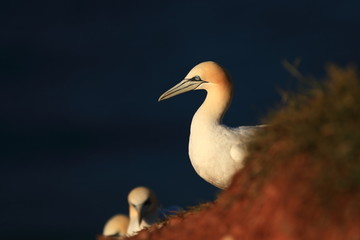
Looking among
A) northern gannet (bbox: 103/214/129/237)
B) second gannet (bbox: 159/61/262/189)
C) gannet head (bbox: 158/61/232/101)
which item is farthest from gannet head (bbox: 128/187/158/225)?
gannet head (bbox: 158/61/232/101)

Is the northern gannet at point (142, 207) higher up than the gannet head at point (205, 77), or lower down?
higher up

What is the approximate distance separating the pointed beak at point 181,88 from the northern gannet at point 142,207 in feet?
16.2

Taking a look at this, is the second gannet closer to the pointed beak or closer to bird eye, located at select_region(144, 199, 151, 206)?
the pointed beak

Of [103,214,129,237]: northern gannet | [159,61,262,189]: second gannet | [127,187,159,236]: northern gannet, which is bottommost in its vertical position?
[159,61,262,189]: second gannet

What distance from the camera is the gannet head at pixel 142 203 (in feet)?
60.3

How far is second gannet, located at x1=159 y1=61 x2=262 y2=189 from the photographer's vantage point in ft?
40.4

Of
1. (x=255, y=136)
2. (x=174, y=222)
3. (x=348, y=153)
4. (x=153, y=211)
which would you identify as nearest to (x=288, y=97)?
(x=255, y=136)

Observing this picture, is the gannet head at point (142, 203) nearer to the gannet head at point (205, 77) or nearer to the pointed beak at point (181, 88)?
the pointed beak at point (181, 88)

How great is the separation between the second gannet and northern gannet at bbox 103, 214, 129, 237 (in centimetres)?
793

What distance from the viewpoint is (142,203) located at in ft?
60.5

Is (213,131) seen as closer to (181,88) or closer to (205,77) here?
(205,77)

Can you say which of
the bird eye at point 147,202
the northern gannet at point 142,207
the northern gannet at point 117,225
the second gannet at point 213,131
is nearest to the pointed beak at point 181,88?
the second gannet at point 213,131

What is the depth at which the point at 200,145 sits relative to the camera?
12.6 meters

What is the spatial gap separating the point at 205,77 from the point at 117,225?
345 inches
